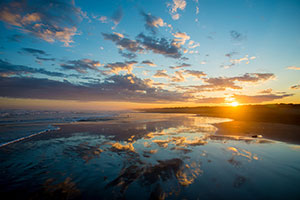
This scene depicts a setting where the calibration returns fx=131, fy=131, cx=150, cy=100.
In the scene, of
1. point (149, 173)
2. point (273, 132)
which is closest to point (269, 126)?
point (273, 132)

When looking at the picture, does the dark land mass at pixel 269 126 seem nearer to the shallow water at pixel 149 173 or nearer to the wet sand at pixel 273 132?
the wet sand at pixel 273 132

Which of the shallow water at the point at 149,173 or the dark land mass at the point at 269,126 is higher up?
the dark land mass at the point at 269,126

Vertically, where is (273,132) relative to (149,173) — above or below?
above

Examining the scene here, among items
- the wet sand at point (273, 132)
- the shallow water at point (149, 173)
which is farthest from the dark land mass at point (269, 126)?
the shallow water at point (149, 173)

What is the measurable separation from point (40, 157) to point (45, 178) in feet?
10.1

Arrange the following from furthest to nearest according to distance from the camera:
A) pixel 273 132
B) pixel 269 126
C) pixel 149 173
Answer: pixel 269 126 → pixel 273 132 → pixel 149 173

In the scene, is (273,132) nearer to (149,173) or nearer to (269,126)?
(269,126)

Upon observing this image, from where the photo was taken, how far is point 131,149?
9.05m

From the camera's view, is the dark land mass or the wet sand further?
the dark land mass

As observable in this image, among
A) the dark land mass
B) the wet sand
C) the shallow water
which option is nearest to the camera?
the shallow water

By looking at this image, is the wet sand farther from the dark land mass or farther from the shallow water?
the shallow water

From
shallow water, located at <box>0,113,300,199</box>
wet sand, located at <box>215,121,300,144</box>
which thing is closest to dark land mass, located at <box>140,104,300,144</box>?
wet sand, located at <box>215,121,300,144</box>

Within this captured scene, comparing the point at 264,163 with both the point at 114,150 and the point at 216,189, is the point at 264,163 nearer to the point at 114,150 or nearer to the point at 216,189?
the point at 216,189

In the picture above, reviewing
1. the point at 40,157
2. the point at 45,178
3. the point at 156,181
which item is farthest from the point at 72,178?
the point at 40,157
